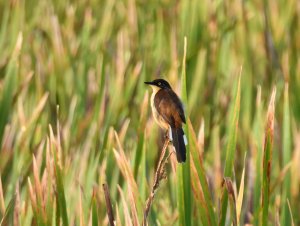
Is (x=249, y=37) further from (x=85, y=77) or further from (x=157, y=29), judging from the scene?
(x=85, y=77)

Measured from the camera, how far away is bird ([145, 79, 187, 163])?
1541mm

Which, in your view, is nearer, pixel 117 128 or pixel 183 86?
pixel 183 86

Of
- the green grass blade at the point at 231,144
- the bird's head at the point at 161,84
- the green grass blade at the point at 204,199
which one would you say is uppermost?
the bird's head at the point at 161,84

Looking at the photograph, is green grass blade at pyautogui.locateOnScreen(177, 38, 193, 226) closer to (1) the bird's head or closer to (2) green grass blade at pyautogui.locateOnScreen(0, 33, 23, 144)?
(1) the bird's head

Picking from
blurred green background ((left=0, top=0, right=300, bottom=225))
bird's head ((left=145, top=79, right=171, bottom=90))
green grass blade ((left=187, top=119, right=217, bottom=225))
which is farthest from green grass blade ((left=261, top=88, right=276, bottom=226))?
bird's head ((left=145, top=79, right=171, bottom=90))

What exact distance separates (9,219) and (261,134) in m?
0.71

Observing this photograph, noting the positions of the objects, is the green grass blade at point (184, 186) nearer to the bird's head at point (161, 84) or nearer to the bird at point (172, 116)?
the bird at point (172, 116)

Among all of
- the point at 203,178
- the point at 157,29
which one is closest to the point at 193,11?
the point at 157,29

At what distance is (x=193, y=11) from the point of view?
3305mm

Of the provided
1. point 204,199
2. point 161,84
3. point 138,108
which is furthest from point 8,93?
point 204,199

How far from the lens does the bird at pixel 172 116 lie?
5.06ft

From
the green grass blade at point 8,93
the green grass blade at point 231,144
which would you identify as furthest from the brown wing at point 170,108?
the green grass blade at point 8,93

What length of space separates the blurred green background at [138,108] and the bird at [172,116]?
0.08 ft

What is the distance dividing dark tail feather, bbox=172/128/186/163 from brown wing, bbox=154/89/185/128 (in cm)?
2
